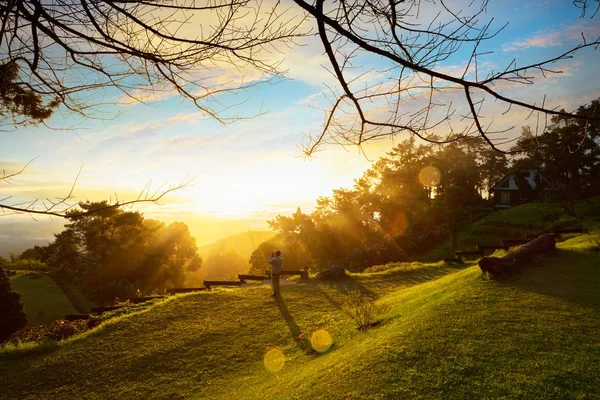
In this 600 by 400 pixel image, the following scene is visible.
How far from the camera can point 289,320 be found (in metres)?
10.8

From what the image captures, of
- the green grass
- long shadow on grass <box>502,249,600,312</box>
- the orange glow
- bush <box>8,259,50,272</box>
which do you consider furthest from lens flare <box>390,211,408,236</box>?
bush <box>8,259,50,272</box>

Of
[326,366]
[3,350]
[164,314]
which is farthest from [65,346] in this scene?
[326,366]

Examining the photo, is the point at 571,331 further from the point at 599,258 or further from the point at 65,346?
the point at 65,346

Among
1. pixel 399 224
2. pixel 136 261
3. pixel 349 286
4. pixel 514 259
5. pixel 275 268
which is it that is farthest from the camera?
pixel 399 224

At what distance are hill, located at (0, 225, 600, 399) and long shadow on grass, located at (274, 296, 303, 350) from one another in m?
0.07

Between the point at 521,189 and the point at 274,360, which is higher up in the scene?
the point at 521,189

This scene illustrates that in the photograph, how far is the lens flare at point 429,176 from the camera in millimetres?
42062

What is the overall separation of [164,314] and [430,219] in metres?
34.1

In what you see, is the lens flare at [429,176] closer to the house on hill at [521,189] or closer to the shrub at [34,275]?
the house on hill at [521,189]

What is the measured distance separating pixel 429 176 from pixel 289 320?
119 ft

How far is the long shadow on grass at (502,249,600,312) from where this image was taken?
788cm

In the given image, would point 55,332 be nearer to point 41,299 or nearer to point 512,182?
point 41,299

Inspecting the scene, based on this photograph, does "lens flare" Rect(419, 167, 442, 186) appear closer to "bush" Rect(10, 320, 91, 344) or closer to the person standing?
the person standing

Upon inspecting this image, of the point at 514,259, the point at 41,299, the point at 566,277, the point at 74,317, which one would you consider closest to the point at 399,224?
the point at 514,259
